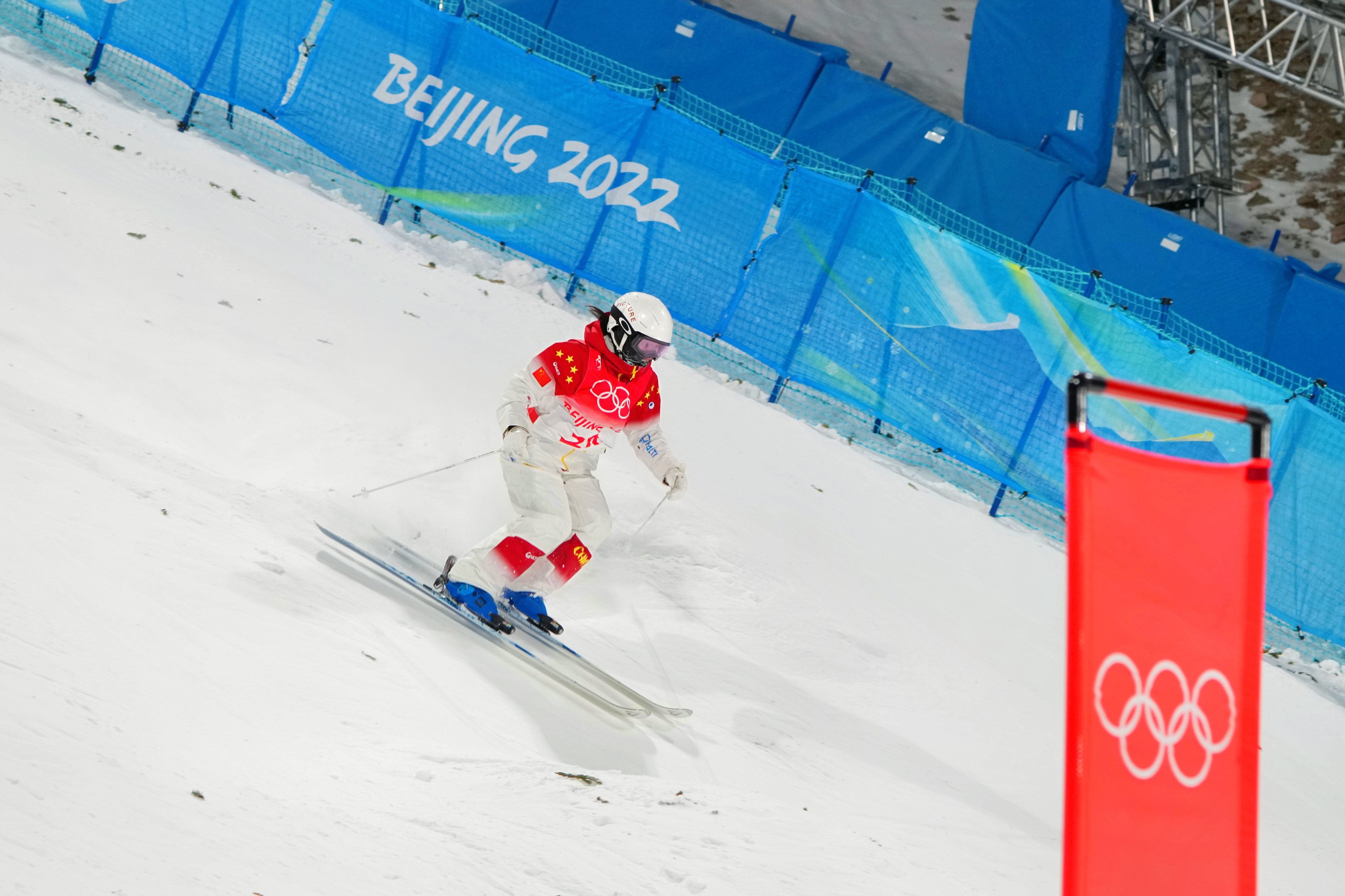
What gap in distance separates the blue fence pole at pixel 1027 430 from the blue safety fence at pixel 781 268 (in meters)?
0.01

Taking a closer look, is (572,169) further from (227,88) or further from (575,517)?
(575,517)

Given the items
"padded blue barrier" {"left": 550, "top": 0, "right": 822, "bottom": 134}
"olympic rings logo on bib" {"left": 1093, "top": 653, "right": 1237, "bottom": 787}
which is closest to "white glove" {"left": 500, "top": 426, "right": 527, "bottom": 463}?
"olympic rings logo on bib" {"left": 1093, "top": 653, "right": 1237, "bottom": 787}

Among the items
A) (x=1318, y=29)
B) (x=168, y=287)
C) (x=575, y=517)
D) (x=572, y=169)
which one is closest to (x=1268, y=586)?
(x=575, y=517)

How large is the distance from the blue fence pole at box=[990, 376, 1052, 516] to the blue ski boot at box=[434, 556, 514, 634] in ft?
16.9

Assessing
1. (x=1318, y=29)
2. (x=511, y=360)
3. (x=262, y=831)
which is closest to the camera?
(x=262, y=831)

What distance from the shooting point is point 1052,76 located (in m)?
13.7

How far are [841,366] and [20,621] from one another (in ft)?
23.0

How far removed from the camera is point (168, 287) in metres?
7.58

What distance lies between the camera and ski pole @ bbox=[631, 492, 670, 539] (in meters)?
5.78

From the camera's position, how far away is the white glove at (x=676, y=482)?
581cm

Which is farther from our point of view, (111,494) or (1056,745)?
(1056,745)

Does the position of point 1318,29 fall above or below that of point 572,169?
above

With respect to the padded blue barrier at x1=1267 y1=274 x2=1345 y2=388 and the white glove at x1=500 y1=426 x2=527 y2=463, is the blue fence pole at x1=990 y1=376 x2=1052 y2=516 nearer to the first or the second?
the padded blue barrier at x1=1267 y1=274 x2=1345 y2=388

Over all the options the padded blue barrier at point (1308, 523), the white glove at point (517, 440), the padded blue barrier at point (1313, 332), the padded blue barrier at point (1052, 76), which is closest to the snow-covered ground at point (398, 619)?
the padded blue barrier at point (1308, 523)
